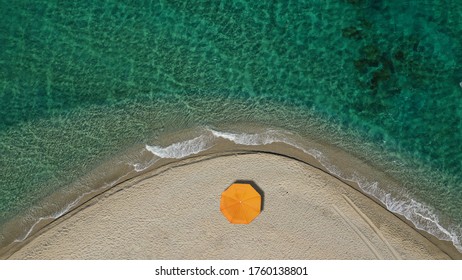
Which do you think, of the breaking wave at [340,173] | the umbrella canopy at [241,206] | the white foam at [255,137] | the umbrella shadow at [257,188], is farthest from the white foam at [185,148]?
the umbrella canopy at [241,206]

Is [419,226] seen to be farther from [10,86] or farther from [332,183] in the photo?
[10,86]

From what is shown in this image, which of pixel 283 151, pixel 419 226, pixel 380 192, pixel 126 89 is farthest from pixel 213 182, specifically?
pixel 419 226

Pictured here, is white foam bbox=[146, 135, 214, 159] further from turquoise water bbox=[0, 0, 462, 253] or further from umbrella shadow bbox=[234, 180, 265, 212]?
umbrella shadow bbox=[234, 180, 265, 212]

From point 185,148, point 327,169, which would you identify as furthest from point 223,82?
point 327,169

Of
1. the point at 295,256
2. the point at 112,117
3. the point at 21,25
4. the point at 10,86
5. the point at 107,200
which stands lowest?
the point at 295,256

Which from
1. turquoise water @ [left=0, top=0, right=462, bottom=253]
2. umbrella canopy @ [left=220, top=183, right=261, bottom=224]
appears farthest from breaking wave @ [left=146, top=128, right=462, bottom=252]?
umbrella canopy @ [left=220, top=183, right=261, bottom=224]

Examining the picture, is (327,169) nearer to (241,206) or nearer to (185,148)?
(241,206)
